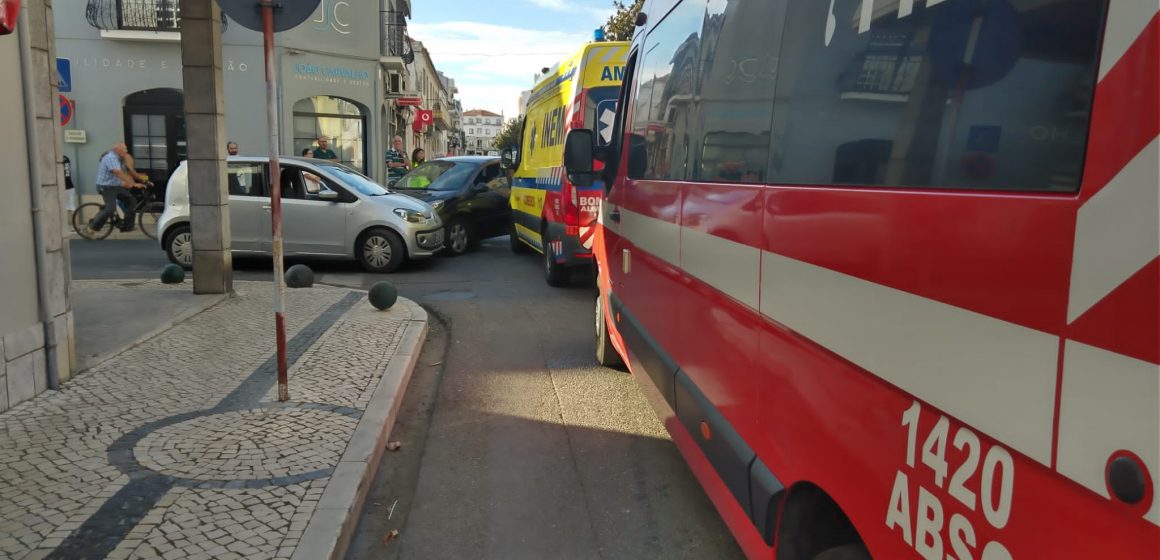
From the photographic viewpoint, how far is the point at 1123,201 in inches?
48.5

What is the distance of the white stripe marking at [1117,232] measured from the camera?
1.18 metres

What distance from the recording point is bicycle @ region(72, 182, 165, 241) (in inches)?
598

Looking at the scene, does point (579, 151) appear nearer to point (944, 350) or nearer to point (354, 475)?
point (354, 475)

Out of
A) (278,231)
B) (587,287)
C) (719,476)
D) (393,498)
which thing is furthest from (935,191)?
(587,287)

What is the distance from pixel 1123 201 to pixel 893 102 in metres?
0.74

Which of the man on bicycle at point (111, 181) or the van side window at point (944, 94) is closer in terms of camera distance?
the van side window at point (944, 94)

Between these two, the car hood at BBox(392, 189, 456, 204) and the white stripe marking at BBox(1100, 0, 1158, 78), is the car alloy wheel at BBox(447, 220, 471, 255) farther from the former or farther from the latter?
the white stripe marking at BBox(1100, 0, 1158, 78)

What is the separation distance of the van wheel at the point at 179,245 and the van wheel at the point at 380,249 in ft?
7.59

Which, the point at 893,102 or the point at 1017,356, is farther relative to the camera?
the point at 893,102

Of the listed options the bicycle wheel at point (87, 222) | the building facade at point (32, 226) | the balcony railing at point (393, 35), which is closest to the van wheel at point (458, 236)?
the bicycle wheel at point (87, 222)

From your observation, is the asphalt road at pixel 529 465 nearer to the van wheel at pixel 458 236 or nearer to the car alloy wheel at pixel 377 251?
the car alloy wheel at pixel 377 251

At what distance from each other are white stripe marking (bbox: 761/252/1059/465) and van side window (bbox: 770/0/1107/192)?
252 mm

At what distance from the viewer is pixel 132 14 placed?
66.1 feet

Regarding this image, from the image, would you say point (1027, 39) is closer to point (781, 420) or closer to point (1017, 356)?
point (1017, 356)
